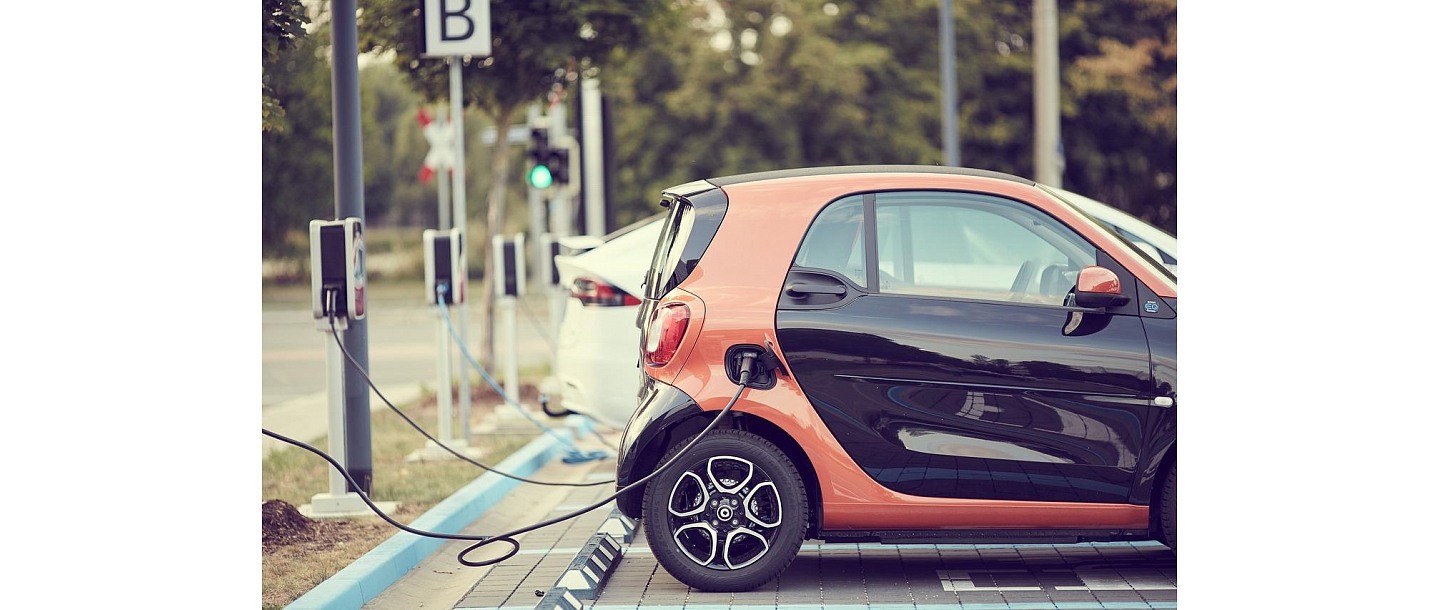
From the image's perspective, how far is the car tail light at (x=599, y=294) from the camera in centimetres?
888

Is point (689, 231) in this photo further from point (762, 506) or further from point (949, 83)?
point (949, 83)

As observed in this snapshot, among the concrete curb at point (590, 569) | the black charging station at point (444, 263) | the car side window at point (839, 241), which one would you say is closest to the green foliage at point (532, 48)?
the black charging station at point (444, 263)

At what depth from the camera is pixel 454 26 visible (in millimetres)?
9781

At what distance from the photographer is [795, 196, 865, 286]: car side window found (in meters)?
5.93

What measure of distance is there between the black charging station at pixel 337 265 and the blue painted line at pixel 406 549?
112cm

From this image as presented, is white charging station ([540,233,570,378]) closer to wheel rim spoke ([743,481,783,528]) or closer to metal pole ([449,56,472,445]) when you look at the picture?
metal pole ([449,56,472,445])

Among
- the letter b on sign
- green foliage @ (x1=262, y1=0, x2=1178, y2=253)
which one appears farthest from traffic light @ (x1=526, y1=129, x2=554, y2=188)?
the letter b on sign

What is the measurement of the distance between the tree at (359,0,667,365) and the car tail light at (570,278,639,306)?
3.67 m

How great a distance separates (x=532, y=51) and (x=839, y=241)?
727 cm

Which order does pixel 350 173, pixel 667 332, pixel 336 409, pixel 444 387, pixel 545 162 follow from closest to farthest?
pixel 667 332 < pixel 336 409 < pixel 350 173 < pixel 444 387 < pixel 545 162

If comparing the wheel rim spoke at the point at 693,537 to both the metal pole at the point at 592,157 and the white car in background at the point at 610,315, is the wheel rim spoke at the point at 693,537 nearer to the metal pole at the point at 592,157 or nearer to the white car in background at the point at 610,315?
the white car in background at the point at 610,315

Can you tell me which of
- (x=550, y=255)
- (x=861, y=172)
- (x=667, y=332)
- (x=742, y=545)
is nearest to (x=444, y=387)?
(x=550, y=255)
